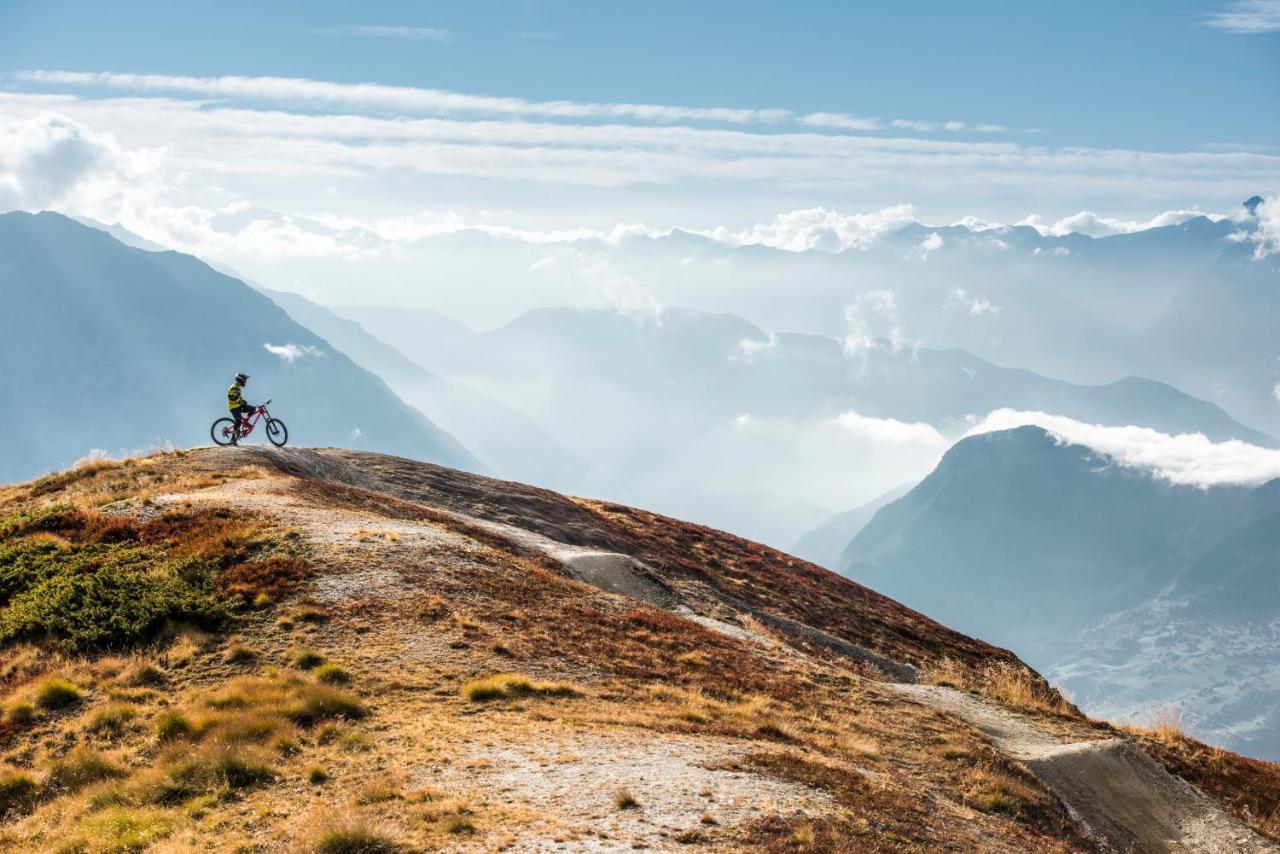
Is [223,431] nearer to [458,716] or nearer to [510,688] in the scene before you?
[510,688]

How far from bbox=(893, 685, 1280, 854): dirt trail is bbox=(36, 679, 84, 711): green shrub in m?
20.4

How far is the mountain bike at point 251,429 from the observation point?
4225cm

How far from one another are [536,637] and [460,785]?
345 inches

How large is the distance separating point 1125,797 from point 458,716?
15996 millimetres

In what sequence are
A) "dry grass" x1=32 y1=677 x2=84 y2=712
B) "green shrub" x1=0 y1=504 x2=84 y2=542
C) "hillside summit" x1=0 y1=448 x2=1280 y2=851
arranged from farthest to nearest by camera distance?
"green shrub" x1=0 y1=504 x2=84 y2=542, "dry grass" x1=32 y1=677 x2=84 y2=712, "hillside summit" x1=0 y1=448 x2=1280 y2=851

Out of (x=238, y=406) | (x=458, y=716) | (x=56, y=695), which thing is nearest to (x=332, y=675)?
(x=458, y=716)

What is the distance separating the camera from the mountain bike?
1663 inches

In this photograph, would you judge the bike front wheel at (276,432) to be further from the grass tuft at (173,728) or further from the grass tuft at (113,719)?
the grass tuft at (173,728)

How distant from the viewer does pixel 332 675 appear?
1736 centimetres

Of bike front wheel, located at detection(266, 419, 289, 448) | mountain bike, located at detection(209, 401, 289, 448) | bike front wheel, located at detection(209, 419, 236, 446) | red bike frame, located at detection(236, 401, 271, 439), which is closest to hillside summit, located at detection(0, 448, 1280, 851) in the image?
bike front wheel, located at detection(209, 419, 236, 446)

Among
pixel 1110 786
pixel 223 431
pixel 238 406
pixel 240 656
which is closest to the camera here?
pixel 240 656

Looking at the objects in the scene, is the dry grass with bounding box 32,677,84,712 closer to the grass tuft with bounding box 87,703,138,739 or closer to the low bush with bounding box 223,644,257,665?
the grass tuft with bounding box 87,703,138,739

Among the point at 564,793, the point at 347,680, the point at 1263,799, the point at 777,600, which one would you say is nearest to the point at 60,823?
the point at 347,680

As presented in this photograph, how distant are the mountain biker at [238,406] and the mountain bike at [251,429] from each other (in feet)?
0.33
